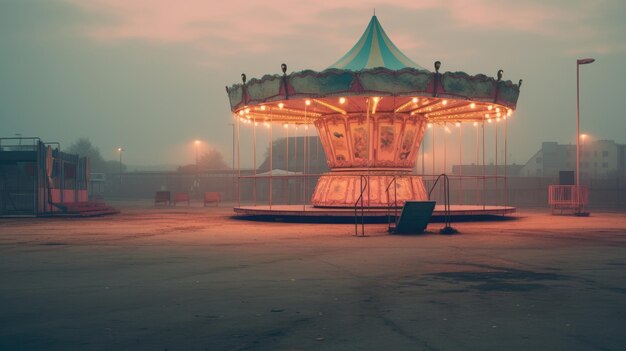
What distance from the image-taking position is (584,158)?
355 ft

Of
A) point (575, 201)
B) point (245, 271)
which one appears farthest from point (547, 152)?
point (245, 271)

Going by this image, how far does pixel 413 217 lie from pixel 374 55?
9.39 meters

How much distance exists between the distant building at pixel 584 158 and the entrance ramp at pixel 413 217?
90.2 meters

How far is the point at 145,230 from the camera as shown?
19.5 m

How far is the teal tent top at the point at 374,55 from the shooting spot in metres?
24.4

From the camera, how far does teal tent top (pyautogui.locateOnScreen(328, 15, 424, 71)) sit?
80.2ft

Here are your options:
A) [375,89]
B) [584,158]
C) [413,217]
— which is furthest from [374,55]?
[584,158]

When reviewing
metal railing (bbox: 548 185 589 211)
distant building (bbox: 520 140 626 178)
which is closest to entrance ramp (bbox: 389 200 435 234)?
metal railing (bbox: 548 185 589 211)

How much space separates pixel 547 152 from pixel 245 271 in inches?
4102

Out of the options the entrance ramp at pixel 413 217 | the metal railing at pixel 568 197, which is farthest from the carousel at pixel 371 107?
the metal railing at pixel 568 197

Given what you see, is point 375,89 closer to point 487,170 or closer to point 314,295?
point 314,295

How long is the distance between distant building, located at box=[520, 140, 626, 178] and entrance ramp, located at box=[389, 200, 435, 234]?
90.2 meters

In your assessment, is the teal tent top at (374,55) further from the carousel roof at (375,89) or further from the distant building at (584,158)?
the distant building at (584,158)

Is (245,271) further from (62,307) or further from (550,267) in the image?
(550,267)
